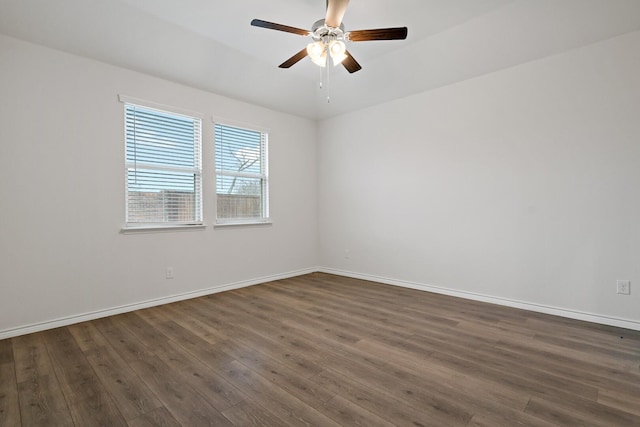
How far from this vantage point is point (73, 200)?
3139mm

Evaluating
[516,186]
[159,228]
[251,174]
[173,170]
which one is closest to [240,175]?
[251,174]

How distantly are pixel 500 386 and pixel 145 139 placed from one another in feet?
13.4

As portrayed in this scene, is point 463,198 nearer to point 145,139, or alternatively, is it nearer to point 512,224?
point 512,224

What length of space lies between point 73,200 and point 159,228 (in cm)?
87

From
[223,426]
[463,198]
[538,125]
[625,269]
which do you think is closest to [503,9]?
[538,125]

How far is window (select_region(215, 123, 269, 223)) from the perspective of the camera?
439cm

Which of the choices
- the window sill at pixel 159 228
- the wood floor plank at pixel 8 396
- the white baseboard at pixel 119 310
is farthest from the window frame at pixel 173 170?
the wood floor plank at pixel 8 396

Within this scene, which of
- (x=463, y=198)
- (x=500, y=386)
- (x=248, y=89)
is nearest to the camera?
(x=500, y=386)

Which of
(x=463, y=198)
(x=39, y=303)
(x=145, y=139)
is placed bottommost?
(x=39, y=303)

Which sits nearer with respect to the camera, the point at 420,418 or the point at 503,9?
the point at 420,418

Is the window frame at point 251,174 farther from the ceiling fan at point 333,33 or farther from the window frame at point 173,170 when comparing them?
the ceiling fan at point 333,33

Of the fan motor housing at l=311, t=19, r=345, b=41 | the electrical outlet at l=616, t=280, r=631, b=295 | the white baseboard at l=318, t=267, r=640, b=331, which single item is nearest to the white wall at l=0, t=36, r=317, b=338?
the fan motor housing at l=311, t=19, r=345, b=41

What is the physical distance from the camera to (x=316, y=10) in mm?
2943

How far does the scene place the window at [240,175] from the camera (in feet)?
14.4
